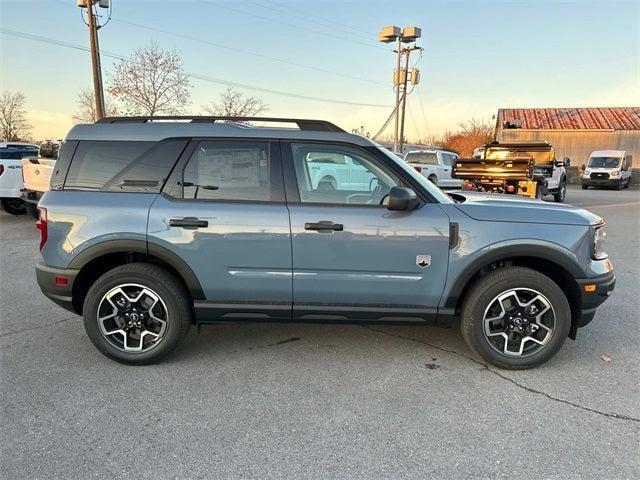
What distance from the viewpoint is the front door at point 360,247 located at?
10.8 feet

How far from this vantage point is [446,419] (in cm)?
284

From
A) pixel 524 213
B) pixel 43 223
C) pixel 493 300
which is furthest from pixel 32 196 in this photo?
pixel 524 213

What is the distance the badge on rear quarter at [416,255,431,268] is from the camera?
130 inches

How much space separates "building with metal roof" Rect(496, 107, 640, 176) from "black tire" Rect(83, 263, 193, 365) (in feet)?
104

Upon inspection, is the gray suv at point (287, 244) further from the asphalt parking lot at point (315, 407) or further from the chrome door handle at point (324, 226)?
the asphalt parking lot at point (315, 407)

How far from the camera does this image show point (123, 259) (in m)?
3.66

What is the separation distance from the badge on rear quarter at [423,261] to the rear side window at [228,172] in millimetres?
1216

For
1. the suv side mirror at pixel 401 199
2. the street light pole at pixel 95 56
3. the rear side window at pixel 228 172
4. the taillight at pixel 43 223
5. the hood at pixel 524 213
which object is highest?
the street light pole at pixel 95 56

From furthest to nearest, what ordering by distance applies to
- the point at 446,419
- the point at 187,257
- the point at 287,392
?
the point at 187,257, the point at 287,392, the point at 446,419

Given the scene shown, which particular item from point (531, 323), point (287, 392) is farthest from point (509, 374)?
point (287, 392)

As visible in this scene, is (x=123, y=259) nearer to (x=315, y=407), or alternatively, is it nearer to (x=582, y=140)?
(x=315, y=407)

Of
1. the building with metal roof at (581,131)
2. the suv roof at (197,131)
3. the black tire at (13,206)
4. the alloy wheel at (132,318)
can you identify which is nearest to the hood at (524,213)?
the suv roof at (197,131)

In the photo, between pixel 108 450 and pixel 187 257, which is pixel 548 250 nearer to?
pixel 187 257

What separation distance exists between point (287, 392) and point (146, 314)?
1.29 m
